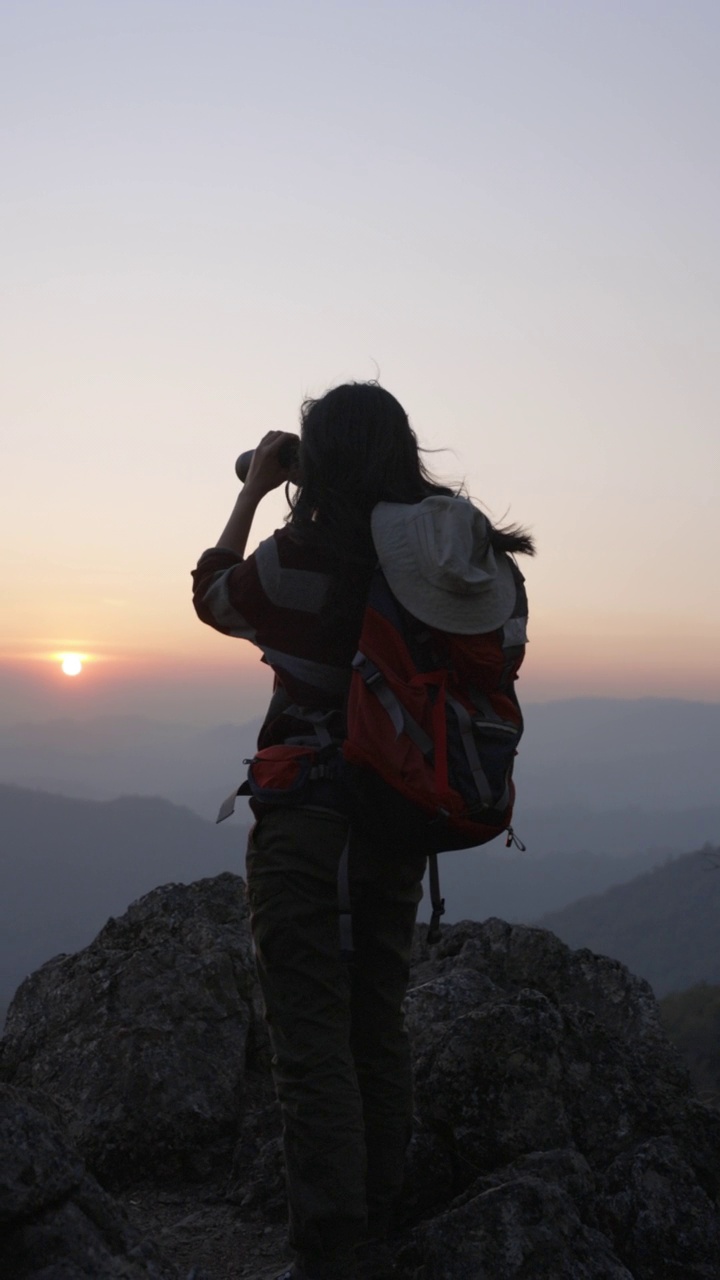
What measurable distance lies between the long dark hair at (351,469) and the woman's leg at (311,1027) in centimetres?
108

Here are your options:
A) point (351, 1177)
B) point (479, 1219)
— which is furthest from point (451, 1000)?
point (351, 1177)

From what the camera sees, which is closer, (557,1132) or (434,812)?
(434,812)

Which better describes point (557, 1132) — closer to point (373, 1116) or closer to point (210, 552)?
point (373, 1116)

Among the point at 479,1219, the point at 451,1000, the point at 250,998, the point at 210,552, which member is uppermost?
the point at 210,552

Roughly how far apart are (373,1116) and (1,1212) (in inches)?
59.7

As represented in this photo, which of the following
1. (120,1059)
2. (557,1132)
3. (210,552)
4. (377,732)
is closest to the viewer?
(377,732)

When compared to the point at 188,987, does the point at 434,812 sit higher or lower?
lower

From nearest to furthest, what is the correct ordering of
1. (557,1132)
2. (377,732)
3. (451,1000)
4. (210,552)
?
(377,732), (210,552), (557,1132), (451,1000)

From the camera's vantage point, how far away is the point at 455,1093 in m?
5.45

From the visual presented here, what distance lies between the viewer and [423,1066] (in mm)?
5656

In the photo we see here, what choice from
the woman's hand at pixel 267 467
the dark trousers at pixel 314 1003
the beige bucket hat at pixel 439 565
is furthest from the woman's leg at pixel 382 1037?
the woman's hand at pixel 267 467

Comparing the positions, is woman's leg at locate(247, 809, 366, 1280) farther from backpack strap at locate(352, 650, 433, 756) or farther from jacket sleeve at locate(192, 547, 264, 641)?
A: jacket sleeve at locate(192, 547, 264, 641)

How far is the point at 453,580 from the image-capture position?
392cm

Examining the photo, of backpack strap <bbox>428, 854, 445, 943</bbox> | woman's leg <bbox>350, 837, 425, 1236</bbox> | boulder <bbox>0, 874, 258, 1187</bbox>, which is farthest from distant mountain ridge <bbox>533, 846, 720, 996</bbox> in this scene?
backpack strap <bbox>428, 854, 445, 943</bbox>
